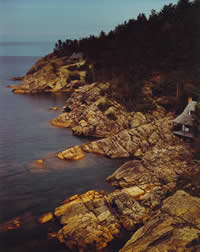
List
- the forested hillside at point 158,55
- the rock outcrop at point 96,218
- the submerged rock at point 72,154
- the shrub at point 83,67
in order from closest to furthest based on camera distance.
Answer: the rock outcrop at point 96,218
the submerged rock at point 72,154
the forested hillside at point 158,55
the shrub at point 83,67

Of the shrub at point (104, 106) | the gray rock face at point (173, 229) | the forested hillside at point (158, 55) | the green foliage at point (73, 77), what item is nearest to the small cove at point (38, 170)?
the shrub at point (104, 106)

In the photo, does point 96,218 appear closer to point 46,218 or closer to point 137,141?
point 46,218

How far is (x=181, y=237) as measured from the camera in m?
18.5

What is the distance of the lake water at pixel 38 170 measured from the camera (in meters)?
30.3

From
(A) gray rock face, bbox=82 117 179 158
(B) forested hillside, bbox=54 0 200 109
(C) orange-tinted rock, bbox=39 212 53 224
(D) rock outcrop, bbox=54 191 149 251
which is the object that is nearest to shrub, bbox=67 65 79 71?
(B) forested hillside, bbox=54 0 200 109

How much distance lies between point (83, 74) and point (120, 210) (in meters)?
85.8

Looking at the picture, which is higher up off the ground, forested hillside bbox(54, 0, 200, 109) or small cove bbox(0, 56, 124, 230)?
forested hillside bbox(54, 0, 200, 109)

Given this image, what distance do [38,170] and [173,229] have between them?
2412cm

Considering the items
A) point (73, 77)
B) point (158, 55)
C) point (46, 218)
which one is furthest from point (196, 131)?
point (73, 77)

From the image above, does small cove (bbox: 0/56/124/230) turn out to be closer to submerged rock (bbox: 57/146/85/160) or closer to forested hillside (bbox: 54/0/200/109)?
submerged rock (bbox: 57/146/85/160)

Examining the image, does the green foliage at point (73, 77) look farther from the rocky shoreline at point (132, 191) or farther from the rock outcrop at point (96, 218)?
the rock outcrop at point (96, 218)

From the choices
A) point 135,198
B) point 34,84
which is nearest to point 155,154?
point 135,198

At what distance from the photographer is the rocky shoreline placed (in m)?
20.6

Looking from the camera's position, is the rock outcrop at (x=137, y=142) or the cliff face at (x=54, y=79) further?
the cliff face at (x=54, y=79)
